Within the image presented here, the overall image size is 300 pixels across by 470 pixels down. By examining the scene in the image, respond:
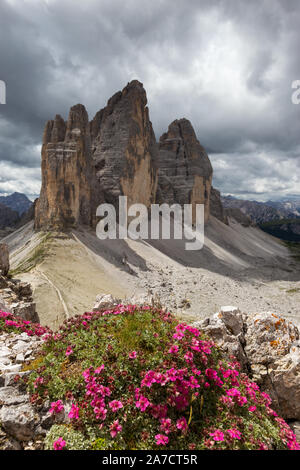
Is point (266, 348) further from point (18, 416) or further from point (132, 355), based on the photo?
point (18, 416)

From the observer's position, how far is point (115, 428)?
340 centimetres

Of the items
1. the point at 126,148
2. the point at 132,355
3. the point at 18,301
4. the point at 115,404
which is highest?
the point at 126,148

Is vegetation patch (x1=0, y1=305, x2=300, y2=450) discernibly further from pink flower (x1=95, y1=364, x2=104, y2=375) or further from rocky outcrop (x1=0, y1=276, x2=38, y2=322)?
rocky outcrop (x1=0, y1=276, x2=38, y2=322)

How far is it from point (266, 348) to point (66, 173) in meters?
32.7

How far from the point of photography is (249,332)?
21.1 feet

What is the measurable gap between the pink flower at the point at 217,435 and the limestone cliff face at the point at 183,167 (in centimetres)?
6245

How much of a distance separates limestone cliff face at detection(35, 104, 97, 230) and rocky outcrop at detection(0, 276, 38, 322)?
18.6 meters

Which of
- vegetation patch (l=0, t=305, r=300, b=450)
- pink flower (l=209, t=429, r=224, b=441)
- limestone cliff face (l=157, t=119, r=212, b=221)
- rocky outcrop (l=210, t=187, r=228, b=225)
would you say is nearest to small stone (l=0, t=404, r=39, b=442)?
vegetation patch (l=0, t=305, r=300, b=450)

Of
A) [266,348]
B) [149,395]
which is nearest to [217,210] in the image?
[266,348]

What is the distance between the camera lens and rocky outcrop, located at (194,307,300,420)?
17.0 feet

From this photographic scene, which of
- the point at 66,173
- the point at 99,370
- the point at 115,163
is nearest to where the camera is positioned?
the point at 99,370

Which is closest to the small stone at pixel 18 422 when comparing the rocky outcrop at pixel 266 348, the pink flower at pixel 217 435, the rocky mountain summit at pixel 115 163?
the pink flower at pixel 217 435
